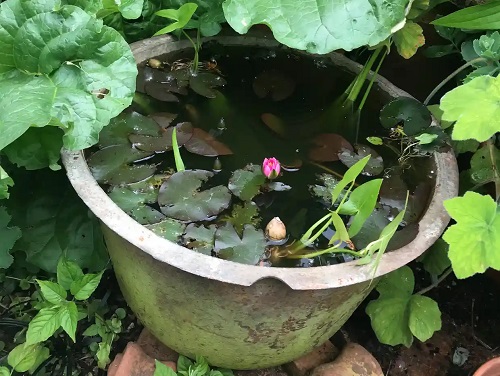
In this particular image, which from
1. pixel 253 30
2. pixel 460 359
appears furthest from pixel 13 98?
pixel 460 359

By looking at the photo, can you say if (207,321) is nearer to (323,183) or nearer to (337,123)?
(323,183)

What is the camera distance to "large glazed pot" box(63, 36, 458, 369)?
796mm

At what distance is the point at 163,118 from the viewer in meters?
1.09

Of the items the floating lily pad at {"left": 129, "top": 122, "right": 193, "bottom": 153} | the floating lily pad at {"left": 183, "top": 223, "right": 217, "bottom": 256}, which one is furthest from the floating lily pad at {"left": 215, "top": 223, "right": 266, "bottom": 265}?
the floating lily pad at {"left": 129, "top": 122, "right": 193, "bottom": 153}

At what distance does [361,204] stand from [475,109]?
0.22 metres

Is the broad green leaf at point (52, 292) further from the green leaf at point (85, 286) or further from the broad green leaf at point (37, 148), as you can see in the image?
the broad green leaf at point (37, 148)

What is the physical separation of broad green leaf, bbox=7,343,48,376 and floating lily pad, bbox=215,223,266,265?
19.7 inches

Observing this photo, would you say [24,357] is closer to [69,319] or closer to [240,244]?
[69,319]

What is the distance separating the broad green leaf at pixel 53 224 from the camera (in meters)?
1.16

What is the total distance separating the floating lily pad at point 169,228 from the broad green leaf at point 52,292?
0.92 ft

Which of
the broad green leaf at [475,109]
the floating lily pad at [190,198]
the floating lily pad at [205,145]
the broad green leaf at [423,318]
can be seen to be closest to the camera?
the broad green leaf at [475,109]

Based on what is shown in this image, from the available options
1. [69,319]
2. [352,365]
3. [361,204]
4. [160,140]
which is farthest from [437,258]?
[69,319]

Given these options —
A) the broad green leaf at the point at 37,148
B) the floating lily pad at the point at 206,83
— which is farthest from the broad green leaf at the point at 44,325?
the floating lily pad at the point at 206,83

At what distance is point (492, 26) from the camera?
38.3 inches
